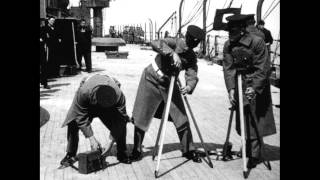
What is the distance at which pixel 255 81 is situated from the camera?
5.91 meters

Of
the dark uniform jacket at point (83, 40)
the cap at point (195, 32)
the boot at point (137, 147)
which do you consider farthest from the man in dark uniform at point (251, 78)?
the dark uniform jacket at point (83, 40)

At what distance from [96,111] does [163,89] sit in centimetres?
102

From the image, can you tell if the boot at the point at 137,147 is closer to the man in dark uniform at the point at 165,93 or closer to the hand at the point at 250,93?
the man in dark uniform at the point at 165,93

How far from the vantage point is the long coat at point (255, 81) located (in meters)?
5.94

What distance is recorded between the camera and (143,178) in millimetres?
5641

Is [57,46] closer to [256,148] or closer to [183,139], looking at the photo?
[183,139]

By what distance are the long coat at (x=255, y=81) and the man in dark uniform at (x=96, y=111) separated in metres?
1.48

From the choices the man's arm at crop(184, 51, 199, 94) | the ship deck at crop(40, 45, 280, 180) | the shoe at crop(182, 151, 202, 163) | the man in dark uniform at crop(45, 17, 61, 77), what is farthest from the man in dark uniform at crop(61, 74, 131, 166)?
the man in dark uniform at crop(45, 17, 61, 77)

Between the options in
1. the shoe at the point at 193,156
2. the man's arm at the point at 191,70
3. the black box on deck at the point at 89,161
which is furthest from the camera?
the shoe at the point at 193,156

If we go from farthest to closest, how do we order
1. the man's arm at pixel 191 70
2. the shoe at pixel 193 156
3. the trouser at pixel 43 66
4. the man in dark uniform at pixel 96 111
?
the trouser at pixel 43 66 → the shoe at pixel 193 156 → the man's arm at pixel 191 70 → the man in dark uniform at pixel 96 111

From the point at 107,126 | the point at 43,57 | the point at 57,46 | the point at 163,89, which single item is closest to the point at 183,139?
the point at 163,89
